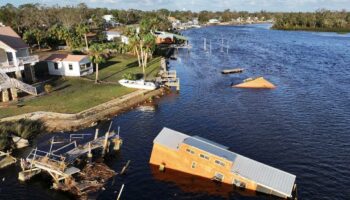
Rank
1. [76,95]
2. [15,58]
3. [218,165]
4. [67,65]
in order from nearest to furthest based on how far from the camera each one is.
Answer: [218,165]
[76,95]
[15,58]
[67,65]

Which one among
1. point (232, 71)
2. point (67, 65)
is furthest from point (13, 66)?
point (232, 71)

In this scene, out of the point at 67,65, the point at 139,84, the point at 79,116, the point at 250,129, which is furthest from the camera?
the point at 67,65

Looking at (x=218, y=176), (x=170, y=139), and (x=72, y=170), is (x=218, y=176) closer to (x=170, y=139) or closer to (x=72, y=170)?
(x=170, y=139)

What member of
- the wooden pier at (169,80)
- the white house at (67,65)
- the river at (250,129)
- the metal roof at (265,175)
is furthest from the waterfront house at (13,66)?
the metal roof at (265,175)

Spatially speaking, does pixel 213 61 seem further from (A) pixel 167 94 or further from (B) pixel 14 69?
(B) pixel 14 69

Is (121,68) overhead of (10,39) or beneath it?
beneath

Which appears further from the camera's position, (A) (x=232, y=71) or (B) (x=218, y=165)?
(A) (x=232, y=71)

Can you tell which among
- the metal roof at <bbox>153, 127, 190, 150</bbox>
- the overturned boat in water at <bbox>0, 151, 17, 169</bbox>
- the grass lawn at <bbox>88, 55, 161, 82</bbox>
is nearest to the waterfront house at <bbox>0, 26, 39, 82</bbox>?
the grass lawn at <bbox>88, 55, 161, 82</bbox>
